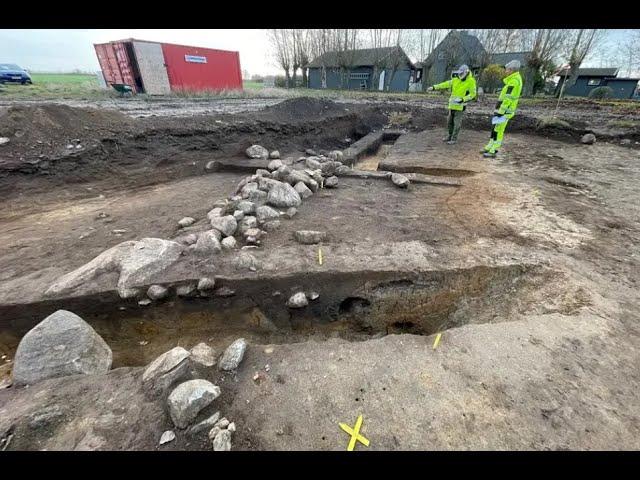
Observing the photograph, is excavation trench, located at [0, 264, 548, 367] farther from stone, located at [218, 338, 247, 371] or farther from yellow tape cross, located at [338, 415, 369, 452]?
yellow tape cross, located at [338, 415, 369, 452]

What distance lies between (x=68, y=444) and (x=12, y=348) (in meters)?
2.11

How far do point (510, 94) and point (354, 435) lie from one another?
6.66m

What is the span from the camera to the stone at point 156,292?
2.90 meters

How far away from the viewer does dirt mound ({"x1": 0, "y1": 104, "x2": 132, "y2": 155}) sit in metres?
5.54

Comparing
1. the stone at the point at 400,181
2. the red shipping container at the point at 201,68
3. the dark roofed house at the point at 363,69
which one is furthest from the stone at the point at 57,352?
the dark roofed house at the point at 363,69

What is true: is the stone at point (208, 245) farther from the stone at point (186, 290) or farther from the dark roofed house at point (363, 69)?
the dark roofed house at point (363, 69)

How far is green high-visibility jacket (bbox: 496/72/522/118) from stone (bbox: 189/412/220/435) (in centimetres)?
692

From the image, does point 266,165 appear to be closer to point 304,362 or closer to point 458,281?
point 458,281

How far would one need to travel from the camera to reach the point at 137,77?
1644 cm

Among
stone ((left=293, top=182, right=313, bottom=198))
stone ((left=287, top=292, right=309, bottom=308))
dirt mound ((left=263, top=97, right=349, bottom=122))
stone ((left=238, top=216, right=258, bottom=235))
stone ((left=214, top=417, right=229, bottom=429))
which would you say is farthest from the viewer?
dirt mound ((left=263, top=97, right=349, bottom=122))

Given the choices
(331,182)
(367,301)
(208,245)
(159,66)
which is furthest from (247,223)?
(159,66)

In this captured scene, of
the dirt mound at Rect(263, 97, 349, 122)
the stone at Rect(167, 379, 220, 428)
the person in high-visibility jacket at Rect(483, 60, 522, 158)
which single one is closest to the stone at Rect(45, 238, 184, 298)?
the stone at Rect(167, 379, 220, 428)

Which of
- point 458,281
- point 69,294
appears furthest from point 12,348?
point 458,281

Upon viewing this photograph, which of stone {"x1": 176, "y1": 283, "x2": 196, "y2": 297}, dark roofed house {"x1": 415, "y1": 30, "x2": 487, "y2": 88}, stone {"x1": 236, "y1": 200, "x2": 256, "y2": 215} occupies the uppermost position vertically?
dark roofed house {"x1": 415, "y1": 30, "x2": 487, "y2": 88}
